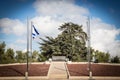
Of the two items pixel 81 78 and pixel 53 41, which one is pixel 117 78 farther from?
pixel 53 41

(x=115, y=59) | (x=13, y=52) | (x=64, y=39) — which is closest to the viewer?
(x=115, y=59)

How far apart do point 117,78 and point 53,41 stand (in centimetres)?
2988

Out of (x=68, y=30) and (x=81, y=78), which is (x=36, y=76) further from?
(x=68, y=30)

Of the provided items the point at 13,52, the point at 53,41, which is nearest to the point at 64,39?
the point at 53,41

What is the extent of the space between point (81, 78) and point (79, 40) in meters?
29.0

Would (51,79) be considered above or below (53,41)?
below

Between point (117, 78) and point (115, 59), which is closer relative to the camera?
point (117, 78)

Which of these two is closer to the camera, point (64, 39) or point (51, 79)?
point (51, 79)

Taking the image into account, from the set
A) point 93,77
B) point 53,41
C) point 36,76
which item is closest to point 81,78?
point 93,77

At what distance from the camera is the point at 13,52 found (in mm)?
45781

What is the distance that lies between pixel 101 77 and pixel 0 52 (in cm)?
2705

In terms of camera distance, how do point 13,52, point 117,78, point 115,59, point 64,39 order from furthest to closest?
point 64,39, point 13,52, point 115,59, point 117,78

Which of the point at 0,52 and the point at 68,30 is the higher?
the point at 68,30

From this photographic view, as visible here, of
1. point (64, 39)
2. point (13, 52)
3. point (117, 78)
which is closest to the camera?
point (117, 78)
